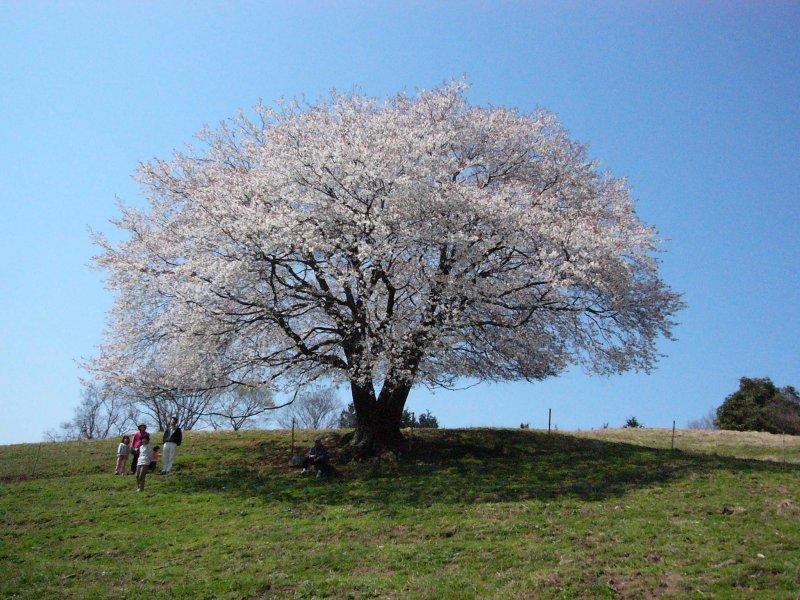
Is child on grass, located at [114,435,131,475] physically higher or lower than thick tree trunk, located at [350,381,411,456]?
lower

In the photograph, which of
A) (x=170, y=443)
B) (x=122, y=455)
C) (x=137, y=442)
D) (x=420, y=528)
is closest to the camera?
(x=420, y=528)

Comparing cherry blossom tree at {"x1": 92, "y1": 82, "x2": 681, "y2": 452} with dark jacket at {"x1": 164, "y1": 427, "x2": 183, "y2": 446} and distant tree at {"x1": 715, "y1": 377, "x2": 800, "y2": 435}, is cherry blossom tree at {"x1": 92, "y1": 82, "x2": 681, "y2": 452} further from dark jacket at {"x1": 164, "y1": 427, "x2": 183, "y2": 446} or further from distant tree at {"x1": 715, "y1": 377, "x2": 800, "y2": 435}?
distant tree at {"x1": 715, "y1": 377, "x2": 800, "y2": 435}

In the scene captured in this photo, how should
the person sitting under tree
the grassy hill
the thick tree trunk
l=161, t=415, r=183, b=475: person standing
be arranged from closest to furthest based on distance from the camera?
the grassy hill < the person sitting under tree < l=161, t=415, r=183, b=475: person standing < the thick tree trunk

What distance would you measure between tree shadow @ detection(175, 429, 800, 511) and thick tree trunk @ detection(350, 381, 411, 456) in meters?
0.84

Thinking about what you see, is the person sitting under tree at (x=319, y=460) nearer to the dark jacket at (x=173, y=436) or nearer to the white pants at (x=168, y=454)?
the dark jacket at (x=173, y=436)

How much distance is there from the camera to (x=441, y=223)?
72.6 feet

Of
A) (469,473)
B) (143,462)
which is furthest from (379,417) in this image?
(143,462)

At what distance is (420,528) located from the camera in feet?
52.9

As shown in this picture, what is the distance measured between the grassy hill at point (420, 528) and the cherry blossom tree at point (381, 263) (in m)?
3.32

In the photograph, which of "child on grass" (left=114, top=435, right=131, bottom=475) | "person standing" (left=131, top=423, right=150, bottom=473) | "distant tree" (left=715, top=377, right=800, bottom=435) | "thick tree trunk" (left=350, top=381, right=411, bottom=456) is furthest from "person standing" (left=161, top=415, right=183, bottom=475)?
"distant tree" (left=715, top=377, right=800, bottom=435)

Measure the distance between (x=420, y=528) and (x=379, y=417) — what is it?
8783 millimetres

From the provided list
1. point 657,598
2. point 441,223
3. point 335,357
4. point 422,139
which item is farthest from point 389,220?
point 657,598

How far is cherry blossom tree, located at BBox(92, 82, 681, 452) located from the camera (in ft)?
71.8

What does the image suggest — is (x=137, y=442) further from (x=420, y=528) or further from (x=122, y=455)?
(x=420, y=528)
